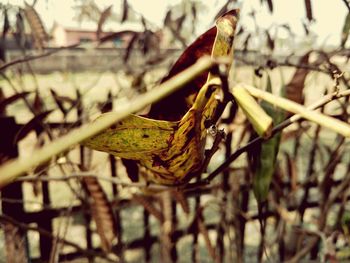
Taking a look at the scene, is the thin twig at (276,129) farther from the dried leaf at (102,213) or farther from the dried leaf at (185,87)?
the dried leaf at (102,213)

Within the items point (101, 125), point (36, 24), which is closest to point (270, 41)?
point (36, 24)

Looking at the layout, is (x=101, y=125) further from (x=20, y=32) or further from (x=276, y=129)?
(x=20, y=32)

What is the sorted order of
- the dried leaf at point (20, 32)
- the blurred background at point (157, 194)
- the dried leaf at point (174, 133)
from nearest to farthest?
the dried leaf at point (174, 133) < the blurred background at point (157, 194) < the dried leaf at point (20, 32)

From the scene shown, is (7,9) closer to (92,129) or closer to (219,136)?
(219,136)

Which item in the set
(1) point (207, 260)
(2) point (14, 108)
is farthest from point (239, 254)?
(2) point (14, 108)

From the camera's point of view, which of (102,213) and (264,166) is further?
(102,213)

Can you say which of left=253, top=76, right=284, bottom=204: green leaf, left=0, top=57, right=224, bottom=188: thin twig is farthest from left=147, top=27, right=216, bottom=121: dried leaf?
left=253, top=76, right=284, bottom=204: green leaf

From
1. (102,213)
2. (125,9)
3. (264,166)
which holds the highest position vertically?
(125,9)

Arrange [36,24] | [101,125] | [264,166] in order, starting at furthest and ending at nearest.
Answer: [36,24] < [264,166] < [101,125]

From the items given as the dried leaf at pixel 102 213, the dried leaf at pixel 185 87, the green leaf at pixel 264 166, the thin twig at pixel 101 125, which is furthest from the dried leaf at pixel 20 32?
the thin twig at pixel 101 125

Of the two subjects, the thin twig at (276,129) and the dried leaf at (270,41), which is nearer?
the thin twig at (276,129)
